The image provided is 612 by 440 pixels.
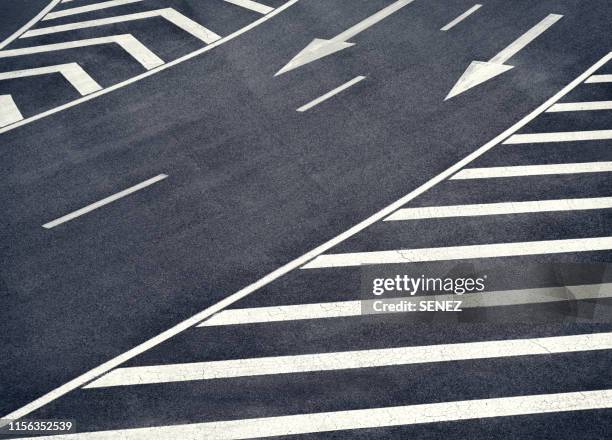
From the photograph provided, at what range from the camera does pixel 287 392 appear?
10.9 meters

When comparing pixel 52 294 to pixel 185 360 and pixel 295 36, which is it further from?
pixel 295 36

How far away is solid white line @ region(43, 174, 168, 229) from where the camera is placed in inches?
551

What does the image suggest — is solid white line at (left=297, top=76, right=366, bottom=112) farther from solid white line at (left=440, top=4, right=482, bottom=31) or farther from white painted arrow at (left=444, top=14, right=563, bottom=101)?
solid white line at (left=440, top=4, right=482, bottom=31)

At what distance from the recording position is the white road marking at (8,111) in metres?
17.0

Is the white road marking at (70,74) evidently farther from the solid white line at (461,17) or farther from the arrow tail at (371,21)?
the solid white line at (461,17)

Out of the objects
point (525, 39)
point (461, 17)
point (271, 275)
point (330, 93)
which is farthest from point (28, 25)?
point (525, 39)

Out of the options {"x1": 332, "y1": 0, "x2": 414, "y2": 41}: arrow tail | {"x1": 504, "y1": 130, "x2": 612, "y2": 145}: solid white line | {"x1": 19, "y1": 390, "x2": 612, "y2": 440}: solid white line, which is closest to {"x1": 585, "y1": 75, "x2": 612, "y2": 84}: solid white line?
{"x1": 504, "y1": 130, "x2": 612, "y2": 145}: solid white line

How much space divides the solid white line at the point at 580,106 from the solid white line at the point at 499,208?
3.16m

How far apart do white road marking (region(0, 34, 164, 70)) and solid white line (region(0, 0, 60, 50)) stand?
0.54 metres

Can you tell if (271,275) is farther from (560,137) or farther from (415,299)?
(560,137)

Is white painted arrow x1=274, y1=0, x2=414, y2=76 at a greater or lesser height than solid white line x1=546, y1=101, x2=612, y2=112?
greater

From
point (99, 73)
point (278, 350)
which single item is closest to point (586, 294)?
point (278, 350)

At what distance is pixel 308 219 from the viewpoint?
1395 cm

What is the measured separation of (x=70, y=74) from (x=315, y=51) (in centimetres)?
614
